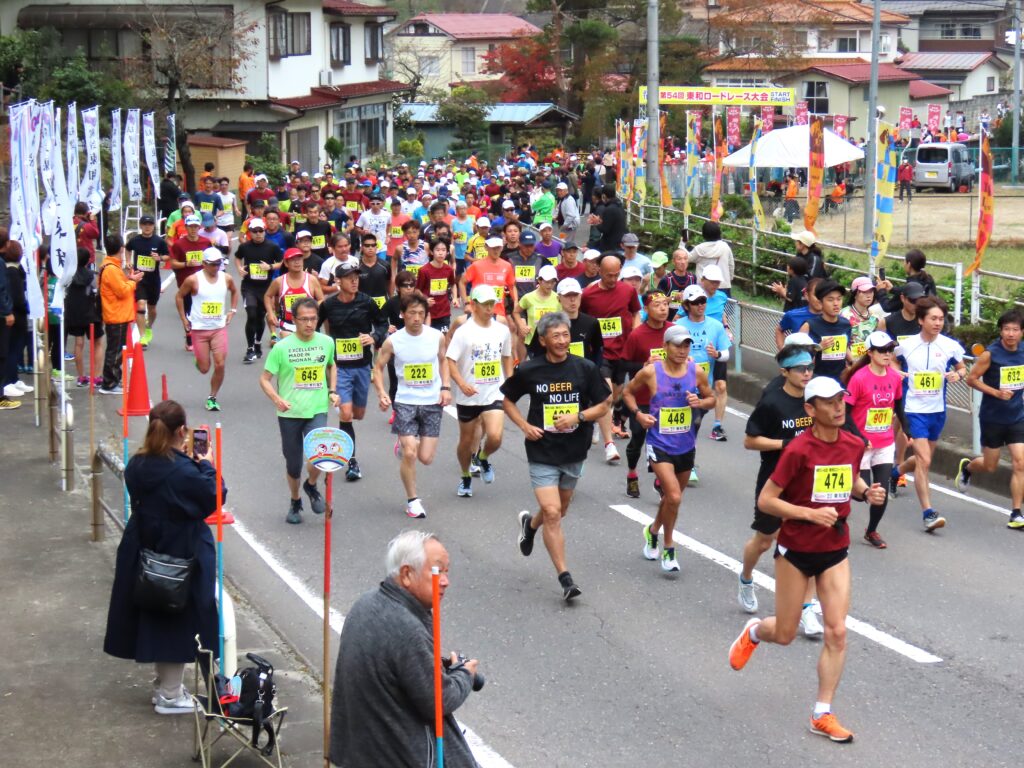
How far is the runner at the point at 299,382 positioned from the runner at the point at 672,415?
2.74 m

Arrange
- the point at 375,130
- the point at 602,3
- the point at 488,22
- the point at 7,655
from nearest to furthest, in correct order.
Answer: the point at 7,655 → the point at 375,130 → the point at 602,3 → the point at 488,22

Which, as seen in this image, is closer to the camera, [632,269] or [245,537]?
[245,537]

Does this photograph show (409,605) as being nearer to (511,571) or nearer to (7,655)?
(7,655)

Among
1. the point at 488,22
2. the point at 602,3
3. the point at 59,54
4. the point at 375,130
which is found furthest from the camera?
the point at 488,22

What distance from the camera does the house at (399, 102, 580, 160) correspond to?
2624 inches

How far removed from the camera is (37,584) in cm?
980

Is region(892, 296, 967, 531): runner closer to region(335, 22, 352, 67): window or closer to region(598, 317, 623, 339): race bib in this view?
region(598, 317, 623, 339): race bib

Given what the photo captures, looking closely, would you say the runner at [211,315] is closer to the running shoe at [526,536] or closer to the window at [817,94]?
the running shoe at [526,536]

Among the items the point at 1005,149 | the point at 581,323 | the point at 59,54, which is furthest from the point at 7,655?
the point at 1005,149

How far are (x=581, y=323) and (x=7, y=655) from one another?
20.4 feet

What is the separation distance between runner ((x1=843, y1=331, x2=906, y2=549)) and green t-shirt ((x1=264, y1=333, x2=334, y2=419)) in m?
4.11

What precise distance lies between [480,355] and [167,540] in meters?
5.21

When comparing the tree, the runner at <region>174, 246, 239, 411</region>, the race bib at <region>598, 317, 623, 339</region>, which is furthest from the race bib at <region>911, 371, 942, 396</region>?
the tree

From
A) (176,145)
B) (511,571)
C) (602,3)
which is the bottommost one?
(511,571)
